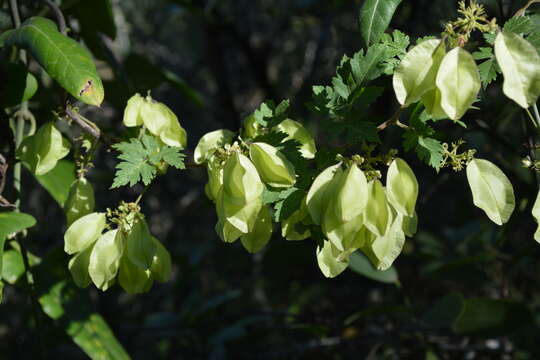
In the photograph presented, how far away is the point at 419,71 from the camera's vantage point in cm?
72

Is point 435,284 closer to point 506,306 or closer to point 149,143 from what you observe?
point 506,306

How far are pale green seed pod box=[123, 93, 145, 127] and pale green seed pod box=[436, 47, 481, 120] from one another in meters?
0.48

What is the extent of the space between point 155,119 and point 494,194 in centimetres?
50

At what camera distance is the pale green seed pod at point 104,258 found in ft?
2.88

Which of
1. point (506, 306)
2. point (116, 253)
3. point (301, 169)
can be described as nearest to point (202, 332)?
point (506, 306)

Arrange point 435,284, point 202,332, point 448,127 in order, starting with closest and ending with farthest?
point 448,127 → point 202,332 → point 435,284

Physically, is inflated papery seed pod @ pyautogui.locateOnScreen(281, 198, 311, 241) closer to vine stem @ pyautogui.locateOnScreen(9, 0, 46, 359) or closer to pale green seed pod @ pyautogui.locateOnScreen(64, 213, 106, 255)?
pale green seed pod @ pyautogui.locateOnScreen(64, 213, 106, 255)

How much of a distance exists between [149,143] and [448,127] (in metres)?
0.74

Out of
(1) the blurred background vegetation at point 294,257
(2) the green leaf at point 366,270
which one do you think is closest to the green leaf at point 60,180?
(1) the blurred background vegetation at point 294,257

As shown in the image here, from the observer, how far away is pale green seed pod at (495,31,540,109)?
2.23 ft

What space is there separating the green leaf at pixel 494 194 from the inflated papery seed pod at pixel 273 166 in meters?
0.23

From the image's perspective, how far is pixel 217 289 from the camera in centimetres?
298

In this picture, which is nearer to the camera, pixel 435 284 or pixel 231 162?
pixel 231 162

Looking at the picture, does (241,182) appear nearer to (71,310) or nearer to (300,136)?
(300,136)
